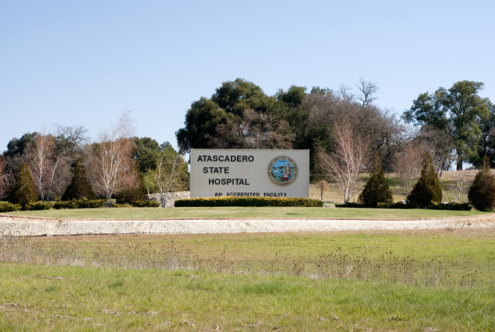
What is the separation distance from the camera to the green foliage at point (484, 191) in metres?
36.5

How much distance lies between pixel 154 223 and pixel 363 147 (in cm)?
3626

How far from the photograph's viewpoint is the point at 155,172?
55031 millimetres

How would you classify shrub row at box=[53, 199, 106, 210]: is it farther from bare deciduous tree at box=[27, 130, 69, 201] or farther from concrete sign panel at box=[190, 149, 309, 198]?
bare deciduous tree at box=[27, 130, 69, 201]

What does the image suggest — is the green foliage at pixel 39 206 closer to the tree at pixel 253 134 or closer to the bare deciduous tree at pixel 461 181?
the tree at pixel 253 134

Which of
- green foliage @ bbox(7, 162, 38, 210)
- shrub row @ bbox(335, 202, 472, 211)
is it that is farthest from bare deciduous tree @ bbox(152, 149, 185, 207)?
shrub row @ bbox(335, 202, 472, 211)

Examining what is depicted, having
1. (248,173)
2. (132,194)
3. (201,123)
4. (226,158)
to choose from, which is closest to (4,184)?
(201,123)

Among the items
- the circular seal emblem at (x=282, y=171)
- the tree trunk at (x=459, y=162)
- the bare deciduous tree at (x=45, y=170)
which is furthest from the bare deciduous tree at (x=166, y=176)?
the tree trunk at (x=459, y=162)

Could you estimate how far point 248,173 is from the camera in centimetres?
3972

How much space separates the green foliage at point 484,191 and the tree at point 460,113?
32126mm

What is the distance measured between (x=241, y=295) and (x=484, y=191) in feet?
106

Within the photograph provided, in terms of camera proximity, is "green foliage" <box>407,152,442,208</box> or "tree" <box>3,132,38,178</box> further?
"tree" <box>3,132,38,178</box>

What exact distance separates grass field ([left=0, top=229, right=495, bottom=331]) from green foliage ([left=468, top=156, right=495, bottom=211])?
23.2m

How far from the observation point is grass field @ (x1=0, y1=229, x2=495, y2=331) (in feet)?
23.0

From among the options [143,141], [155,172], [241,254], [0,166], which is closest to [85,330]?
[241,254]
